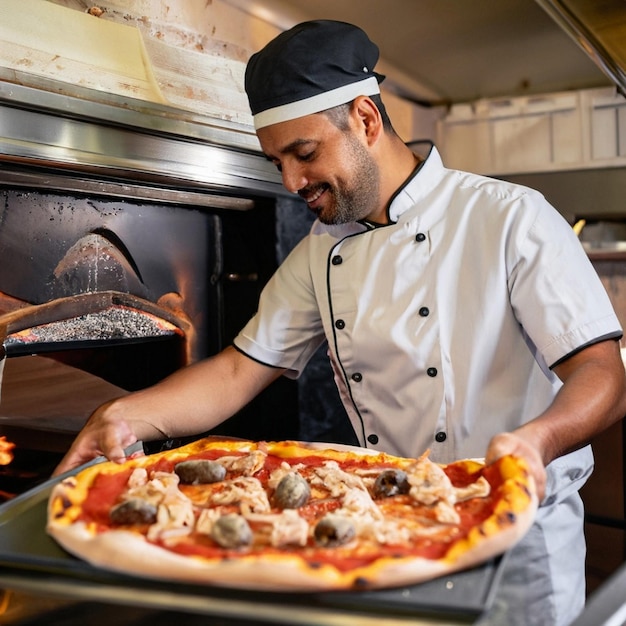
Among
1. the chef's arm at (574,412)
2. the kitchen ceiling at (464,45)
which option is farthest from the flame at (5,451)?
the kitchen ceiling at (464,45)

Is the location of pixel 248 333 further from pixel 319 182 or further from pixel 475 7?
pixel 475 7

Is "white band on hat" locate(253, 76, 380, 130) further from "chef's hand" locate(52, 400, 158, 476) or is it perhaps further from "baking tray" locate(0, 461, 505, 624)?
"baking tray" locate(0, 461, 505, 624)

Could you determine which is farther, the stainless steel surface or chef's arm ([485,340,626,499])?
the stainless steel surface

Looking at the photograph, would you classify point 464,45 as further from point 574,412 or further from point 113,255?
point 574,412

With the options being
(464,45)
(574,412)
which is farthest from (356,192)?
(464,45)

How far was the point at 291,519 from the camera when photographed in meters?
1.04

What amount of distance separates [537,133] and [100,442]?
12.1 ft

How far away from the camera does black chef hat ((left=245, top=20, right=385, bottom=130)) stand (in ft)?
5.60

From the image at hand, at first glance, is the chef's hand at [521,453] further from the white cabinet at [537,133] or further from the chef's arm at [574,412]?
the white cabinet at [537,133]

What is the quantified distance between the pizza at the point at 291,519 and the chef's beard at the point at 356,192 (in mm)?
656

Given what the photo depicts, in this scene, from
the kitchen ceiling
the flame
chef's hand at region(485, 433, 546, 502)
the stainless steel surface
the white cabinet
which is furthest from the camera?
the white cabinet

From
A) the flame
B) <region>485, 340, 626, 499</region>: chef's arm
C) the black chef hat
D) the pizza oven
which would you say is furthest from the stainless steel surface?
<region>485, 340, 626, 499</region>: chef's arm

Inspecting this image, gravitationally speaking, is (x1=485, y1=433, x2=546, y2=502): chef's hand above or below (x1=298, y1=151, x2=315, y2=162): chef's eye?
below

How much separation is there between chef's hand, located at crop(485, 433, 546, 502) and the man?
1.04ft
